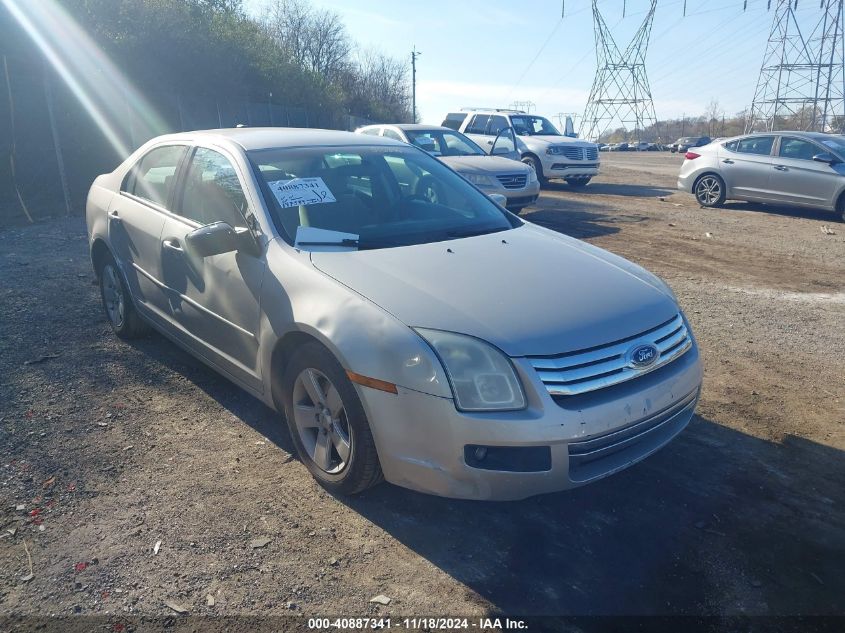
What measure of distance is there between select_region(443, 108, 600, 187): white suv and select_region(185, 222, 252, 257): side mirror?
12960mm

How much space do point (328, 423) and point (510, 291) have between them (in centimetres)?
107

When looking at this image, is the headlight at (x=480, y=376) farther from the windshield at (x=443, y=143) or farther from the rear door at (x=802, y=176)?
the rear door at (x=802, y=176)

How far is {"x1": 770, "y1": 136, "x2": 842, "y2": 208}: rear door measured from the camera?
38.7ft

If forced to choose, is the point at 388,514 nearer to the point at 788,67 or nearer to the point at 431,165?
the point at 431,165

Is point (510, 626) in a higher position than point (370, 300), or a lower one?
lower

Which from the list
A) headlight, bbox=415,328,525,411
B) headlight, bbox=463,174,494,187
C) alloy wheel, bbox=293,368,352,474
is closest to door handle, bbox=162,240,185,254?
alloy wheel, bbox=293,368,352,474

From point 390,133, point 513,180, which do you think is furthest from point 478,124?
point 513,180

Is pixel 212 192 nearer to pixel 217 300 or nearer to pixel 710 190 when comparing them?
pixel 217 300

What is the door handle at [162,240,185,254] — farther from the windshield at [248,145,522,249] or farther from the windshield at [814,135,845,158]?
the windshield at [814,135,845,158]

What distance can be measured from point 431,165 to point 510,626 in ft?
10.3

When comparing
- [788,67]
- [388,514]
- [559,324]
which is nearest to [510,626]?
[388,514]

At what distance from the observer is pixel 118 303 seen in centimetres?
525

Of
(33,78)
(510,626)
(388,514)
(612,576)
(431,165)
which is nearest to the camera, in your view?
(510,626)

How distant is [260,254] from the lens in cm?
353
